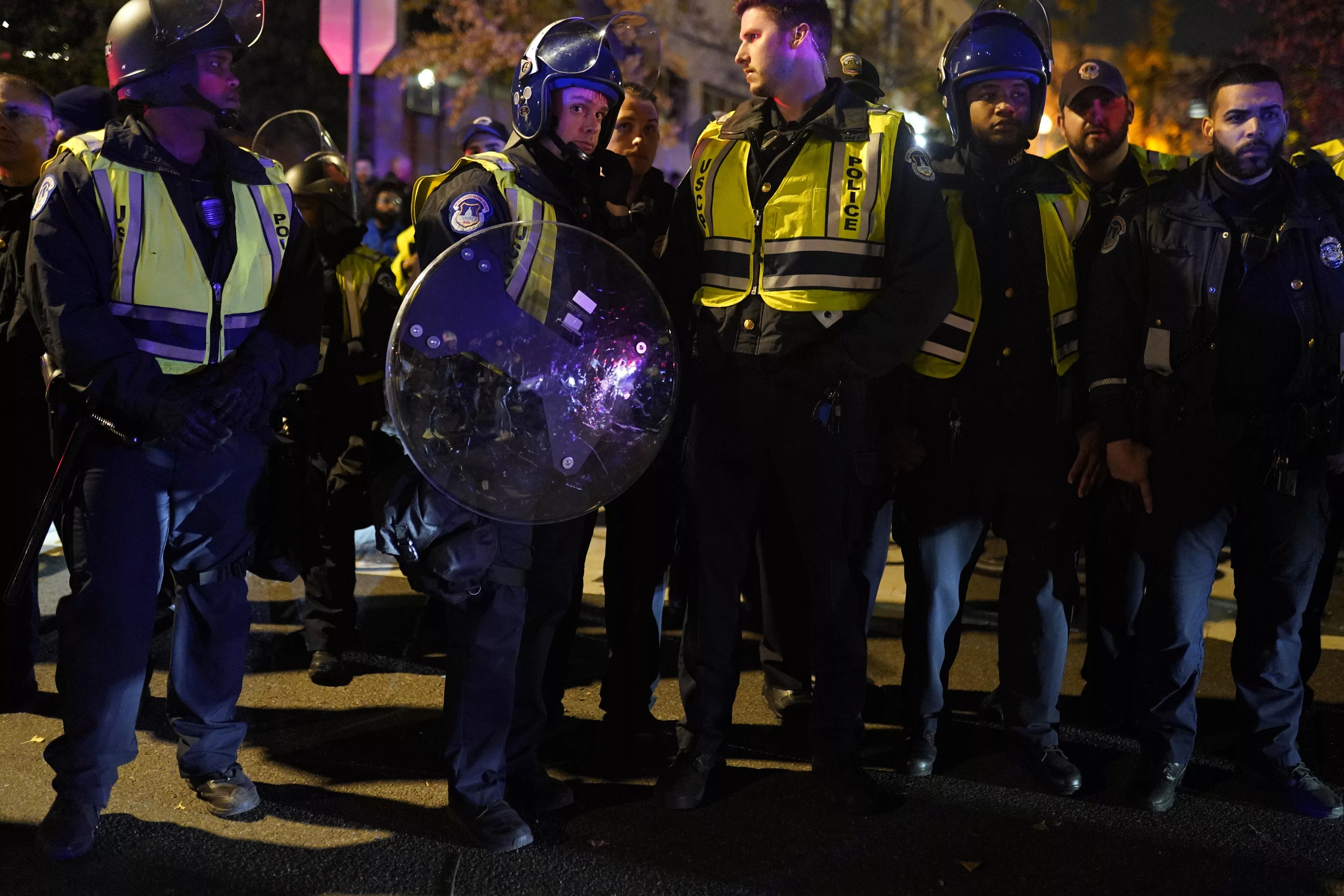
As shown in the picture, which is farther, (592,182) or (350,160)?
(350,160)

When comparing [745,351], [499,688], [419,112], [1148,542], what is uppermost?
[419,112]

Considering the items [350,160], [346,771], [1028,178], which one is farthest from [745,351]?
[350,160]

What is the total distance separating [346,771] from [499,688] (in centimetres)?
85

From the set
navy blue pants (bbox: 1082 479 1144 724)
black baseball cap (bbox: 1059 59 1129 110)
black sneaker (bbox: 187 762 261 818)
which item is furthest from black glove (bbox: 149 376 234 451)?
black baseball cap (bbox: 1059 59 1129 110)

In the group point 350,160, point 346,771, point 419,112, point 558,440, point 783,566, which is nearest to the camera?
point 558,440

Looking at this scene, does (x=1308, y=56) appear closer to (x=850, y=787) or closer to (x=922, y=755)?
(x=922, y=755)

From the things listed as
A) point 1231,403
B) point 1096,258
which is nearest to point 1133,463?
point 1231,403

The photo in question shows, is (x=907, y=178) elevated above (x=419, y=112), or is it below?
below

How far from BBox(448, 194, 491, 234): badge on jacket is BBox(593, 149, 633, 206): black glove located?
0.45 m

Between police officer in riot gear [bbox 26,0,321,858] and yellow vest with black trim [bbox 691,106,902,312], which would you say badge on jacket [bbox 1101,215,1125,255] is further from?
police officer in riot gear [bbox 26,0,321,858]

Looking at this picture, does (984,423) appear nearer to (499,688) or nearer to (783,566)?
(783,566)

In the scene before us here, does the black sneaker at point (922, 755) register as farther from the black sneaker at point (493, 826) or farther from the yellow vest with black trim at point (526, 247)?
the yellow vest with black trim at point (526, 247)

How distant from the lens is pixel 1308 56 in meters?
17.4

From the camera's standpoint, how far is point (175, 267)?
10.9 ft
